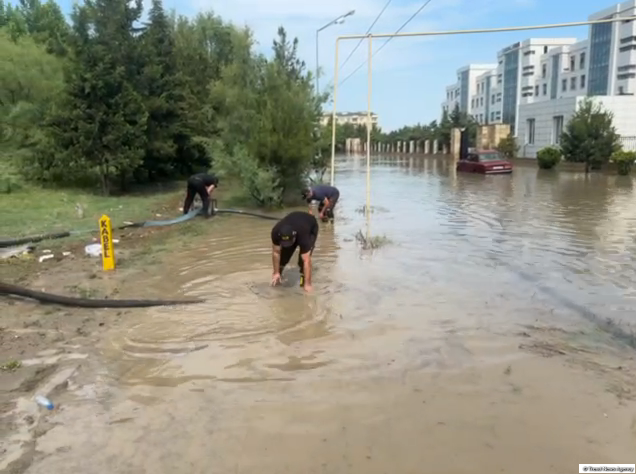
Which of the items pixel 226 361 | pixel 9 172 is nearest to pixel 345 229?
pixel 226 361

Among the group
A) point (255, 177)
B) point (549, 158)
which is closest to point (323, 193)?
point (255, 177)

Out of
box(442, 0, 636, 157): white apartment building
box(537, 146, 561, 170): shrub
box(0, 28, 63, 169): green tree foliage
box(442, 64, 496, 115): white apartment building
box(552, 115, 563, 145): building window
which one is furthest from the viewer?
box(442, 64, 496, 115): white apartment building

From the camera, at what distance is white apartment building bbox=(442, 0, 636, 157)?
43500mm

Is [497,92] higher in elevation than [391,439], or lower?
higher

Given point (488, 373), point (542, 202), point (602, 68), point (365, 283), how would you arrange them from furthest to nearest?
point (602, 68) → point (542, 202) → point (365, 283) → point (488, 373)

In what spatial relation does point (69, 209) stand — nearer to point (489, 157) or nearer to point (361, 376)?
point (361, 376)

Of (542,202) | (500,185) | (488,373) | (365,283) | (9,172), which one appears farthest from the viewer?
(500,185)

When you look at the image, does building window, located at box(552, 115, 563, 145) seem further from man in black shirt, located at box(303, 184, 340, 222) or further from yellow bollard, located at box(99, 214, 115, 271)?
yellow bollard, located at box(99, 214, 115, 271)

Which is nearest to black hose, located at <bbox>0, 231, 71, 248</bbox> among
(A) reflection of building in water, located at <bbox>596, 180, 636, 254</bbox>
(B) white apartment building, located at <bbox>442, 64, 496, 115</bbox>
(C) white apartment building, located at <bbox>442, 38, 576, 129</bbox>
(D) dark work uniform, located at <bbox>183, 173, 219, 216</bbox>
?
(D) dark work uniform, located at <bbox>183, 173, 219, 216</bbox>

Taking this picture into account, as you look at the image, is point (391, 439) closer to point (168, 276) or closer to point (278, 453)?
point (278, 453)

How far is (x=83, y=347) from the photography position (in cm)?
563

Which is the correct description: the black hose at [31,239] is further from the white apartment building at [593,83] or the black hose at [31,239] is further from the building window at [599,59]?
the building window at [599,59]

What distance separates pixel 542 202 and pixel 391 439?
1713cm

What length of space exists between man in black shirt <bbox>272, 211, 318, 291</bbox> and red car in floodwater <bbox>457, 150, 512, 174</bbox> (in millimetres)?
27871
